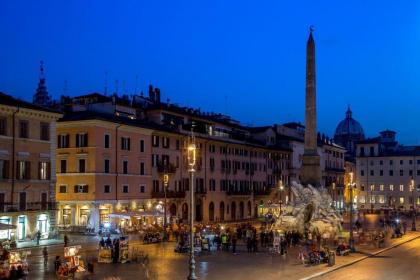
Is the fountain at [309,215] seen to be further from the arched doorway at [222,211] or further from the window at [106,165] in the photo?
the arched doorway at [222,211]

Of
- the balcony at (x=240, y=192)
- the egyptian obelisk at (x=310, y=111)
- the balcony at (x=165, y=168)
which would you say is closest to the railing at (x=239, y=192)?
the balcony at (x=240, y=192)

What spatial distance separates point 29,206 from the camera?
1817 inches

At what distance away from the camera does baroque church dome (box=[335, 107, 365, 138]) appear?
179475mm

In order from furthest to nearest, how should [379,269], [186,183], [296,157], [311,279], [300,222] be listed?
1. [296,157]
2. [186,183]
3. [300,222]
4. [379,269]
5. [311,279]

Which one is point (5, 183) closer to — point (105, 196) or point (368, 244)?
point (105, 196)

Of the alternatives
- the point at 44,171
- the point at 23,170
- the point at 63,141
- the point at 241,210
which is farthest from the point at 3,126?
the point at 241,210

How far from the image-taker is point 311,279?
28.1 m

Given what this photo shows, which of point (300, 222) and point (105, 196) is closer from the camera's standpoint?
point (300, 222)

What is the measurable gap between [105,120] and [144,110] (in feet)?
51.5

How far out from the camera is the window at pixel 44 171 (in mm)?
47934

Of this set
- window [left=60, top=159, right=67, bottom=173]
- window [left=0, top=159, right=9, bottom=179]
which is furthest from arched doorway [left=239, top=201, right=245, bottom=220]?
window [left=0, top=159, right=9, bottom=179]

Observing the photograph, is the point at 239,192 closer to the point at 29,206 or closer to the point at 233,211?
the point at 233,211

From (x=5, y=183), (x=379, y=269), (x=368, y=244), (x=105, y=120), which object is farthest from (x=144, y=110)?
(x=379, y=269)

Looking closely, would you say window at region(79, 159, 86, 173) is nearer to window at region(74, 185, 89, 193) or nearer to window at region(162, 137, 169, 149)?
window at region(74, 185, 89, 193)
